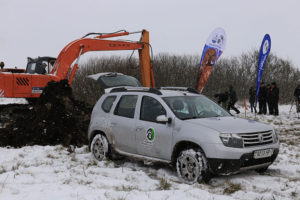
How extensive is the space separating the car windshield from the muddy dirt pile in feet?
13.7

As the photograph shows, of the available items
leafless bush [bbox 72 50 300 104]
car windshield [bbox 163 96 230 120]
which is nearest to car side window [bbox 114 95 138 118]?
car windshield [bbox 163 96 230 120]

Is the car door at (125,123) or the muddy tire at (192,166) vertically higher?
the car door at (125,123)

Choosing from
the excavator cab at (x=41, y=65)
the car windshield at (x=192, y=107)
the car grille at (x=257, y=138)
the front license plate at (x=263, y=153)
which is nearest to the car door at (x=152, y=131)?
the car windshield at (x=192, y=107)

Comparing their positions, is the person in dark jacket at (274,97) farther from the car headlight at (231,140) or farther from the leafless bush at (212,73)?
the leafless bush at (212,73)

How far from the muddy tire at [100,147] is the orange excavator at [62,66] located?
5.43 m

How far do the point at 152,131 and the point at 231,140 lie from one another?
1657 mm

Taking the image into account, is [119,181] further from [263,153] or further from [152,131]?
[263,153]

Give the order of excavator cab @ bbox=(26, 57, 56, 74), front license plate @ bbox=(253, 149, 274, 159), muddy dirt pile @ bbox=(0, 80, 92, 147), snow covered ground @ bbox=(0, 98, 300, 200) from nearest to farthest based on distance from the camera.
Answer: snow covered ground @ bbox=(0, 98, 300, 200) → front license plate @ bbox=(253, 149, 274, 159) → muddy dirt pile @ bbox=(0, 80, 92, 147) → excavator cab @ bbox=(26, 57, 56, 74)

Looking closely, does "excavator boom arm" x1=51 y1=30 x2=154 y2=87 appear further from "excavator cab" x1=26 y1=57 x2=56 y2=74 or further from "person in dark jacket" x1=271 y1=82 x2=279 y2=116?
"person in dark jacket" x1=271 y1=82 x2=279 y2=116

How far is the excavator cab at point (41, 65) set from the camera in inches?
585

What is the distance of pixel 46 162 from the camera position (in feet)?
25.7

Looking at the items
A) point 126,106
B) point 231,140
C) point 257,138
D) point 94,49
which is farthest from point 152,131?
point 94,49

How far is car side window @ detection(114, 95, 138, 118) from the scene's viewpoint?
25.5 ft

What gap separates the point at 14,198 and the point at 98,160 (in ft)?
11.5
